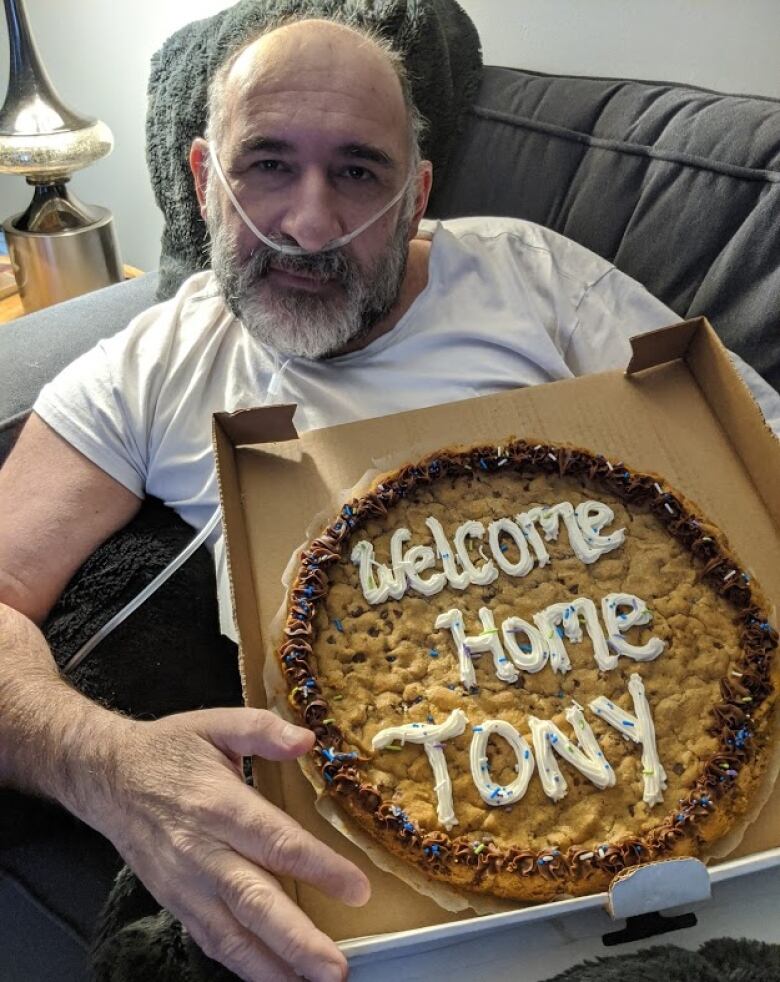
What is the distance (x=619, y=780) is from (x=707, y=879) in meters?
0.12

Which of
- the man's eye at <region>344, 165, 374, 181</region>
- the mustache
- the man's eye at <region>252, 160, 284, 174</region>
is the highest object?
the man's eye at <region>252, 160, 284, 174</region>

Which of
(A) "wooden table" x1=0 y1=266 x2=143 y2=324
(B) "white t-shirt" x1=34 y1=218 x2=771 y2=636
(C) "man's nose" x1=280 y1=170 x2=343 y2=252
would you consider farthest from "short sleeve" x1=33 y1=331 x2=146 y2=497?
(A) "wooden table" x1=0 y1=266 x2=143 y2=324

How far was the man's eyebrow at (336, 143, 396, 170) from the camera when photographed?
3.76 feet

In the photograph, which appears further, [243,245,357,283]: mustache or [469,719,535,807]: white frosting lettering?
[243,245,357,283]: mustache

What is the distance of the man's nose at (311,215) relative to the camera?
1.12m

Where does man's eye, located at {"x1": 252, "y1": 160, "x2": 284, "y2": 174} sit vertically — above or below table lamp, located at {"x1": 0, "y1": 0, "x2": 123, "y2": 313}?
above

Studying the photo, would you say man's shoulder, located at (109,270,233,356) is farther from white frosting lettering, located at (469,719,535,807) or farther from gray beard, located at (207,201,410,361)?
white frosting lettering, located at (469,719,535,807)

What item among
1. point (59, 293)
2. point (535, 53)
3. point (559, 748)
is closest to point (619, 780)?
point (559, 748)

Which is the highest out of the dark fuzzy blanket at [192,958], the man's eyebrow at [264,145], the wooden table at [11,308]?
the man's eyebrow at [264,145]

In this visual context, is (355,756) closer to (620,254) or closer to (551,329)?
(551,329)

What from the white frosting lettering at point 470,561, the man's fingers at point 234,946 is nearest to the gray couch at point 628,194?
the white frosting lettering at point 470,561

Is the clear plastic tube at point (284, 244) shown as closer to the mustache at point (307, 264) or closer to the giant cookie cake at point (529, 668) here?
the mustache at point (307, 264)

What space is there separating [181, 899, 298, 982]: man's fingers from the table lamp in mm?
1663

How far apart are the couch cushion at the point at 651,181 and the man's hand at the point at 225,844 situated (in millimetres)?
912
